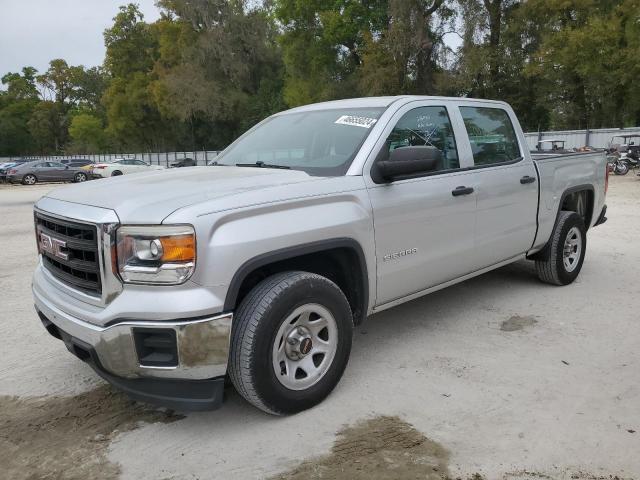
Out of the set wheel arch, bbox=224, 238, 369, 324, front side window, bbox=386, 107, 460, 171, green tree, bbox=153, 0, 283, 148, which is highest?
green tree, bbox=153, 0, 283, 148

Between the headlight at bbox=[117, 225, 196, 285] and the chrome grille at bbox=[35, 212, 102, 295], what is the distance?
0.20 m

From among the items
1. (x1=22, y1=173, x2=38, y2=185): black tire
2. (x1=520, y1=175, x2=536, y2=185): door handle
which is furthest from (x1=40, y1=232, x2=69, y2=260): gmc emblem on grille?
(x1=22, y1=173, x2=38, y2=185): black tire

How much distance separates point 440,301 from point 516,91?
34310mm

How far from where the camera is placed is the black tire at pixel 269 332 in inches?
111

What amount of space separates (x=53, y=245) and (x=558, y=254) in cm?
468

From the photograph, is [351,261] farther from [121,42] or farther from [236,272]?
[121,42]

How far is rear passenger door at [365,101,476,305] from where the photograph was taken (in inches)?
141

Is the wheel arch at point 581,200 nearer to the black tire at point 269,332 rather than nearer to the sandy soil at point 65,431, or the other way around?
the black tire at point 269,332

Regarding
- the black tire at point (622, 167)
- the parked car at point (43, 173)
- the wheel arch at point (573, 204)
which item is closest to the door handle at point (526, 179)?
the wheel arch at point (573, 204)

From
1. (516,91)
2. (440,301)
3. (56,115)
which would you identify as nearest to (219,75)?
(516,91)

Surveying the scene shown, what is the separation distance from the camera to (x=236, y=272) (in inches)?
109

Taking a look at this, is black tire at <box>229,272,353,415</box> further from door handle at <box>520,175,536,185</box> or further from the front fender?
door handle at <box>520,175,536,185</box>

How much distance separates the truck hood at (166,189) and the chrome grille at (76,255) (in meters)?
0.15

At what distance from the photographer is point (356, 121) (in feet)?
12.8
